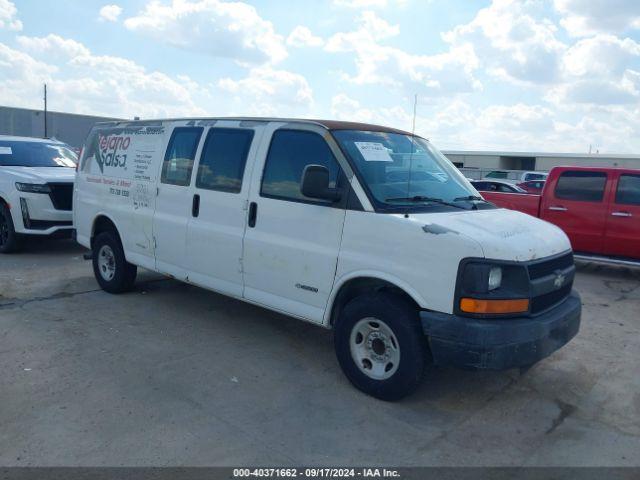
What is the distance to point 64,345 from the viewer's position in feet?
17.5

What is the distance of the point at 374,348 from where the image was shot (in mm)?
4406

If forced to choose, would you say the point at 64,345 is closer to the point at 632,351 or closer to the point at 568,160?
the point at 632,351

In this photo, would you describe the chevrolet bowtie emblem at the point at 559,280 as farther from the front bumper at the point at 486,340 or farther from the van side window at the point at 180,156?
the van side window at the point at 180,156

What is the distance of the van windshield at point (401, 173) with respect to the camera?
4.48 metres

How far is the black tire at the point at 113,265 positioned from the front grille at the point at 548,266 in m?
4.80

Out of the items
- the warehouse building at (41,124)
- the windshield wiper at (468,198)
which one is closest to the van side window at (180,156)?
the windshield wiper at (468,198)

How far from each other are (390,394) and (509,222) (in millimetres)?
1632

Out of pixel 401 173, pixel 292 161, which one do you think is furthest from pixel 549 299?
pixel 292 161

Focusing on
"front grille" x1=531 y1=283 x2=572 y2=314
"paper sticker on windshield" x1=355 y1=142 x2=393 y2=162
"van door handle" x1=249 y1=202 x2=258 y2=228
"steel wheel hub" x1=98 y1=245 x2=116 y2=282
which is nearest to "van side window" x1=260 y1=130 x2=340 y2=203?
"van door handle" x1=249 y1=202 x2=258 y2=228

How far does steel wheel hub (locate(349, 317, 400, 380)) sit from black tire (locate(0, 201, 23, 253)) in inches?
289

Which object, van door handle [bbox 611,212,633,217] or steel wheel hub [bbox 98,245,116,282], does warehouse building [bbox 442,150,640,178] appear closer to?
van door handle [bbox 611,212,633,217]

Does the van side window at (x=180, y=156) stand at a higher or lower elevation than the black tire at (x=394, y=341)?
higher

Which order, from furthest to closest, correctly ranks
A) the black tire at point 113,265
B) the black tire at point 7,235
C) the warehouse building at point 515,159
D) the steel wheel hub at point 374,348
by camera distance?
the warehouse building at point 515,159 < the black tire at point 7,235 < the black tire at point 113,265 < the steel wheel hub at point 374,348

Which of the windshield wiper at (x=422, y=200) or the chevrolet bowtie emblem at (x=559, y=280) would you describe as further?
the windshield wiper at (x=422, y=200)
